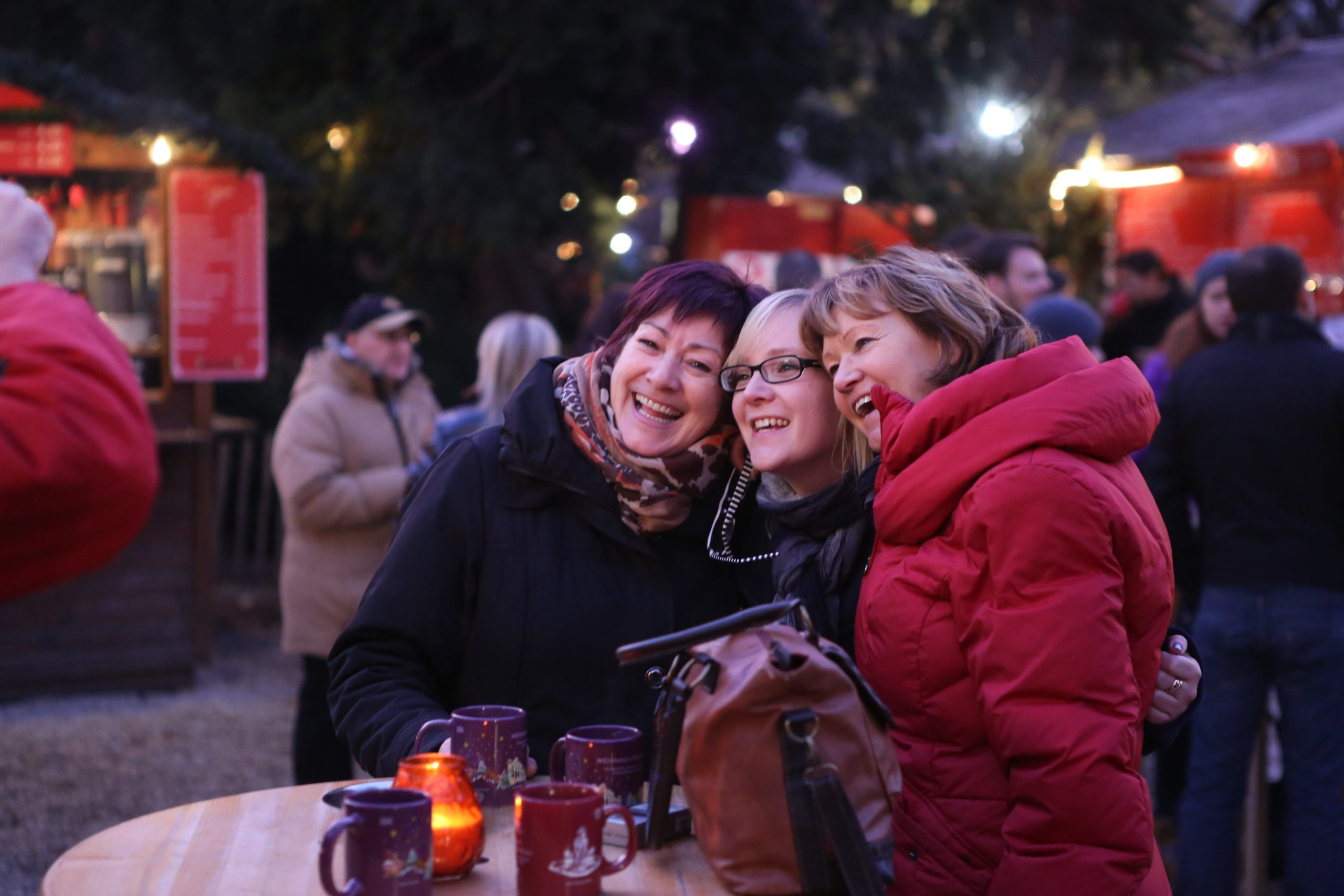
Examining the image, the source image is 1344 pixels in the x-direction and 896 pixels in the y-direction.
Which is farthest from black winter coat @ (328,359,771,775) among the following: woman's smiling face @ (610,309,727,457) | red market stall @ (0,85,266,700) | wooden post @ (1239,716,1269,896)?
red market stall @ (0,85,266,700)

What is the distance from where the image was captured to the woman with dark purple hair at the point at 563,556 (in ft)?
8.75

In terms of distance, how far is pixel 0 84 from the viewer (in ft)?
24.6

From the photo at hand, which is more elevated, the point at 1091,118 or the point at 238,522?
the point at 1091,118

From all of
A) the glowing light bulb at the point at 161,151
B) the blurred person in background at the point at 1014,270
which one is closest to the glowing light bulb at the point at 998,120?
the blurred person in background at the point at 1014,270

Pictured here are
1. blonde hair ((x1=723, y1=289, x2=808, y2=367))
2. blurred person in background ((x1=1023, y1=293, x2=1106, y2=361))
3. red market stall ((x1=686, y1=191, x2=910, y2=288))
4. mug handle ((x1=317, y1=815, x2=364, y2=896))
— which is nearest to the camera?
mug handle ((x1=317, y1=815, x2=364, y2=896))

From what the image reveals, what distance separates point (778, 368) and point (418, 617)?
2.85 ft

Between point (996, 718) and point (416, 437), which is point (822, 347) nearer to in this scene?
point (996, 718)

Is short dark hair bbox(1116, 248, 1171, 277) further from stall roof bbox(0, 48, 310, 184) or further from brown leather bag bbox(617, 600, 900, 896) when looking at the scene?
brown leather bag bbox(617, 600, 900, 896)

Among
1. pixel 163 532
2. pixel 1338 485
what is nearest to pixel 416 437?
pixel 163 532

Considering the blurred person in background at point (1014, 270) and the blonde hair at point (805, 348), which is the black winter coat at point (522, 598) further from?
the blurred person in background at point (1014, 270)

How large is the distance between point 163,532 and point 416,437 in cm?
299

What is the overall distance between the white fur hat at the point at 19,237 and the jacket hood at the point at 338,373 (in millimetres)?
2865

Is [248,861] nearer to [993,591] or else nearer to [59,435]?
[59,435]

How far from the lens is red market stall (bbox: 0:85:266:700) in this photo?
770cm
